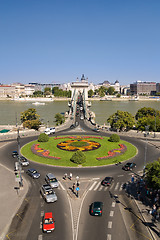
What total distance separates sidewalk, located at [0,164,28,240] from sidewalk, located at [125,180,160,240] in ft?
44.2

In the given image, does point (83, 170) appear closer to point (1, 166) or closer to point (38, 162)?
Result: point (38, 162)

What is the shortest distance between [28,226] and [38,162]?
17.6m

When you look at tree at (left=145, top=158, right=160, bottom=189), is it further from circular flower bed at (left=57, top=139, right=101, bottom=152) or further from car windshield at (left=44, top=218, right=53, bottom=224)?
circular flower bed at (left=57, top=139, right=101, bottom=152)

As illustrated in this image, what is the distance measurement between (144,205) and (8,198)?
16.2m

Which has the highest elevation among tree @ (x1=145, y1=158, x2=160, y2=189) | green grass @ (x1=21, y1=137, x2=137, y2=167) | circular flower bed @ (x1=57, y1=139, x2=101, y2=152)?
tree @ (x1=145, y1=158, x2=160, y2=189)

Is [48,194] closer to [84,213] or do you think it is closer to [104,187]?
[84,213]

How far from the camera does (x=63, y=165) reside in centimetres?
3472

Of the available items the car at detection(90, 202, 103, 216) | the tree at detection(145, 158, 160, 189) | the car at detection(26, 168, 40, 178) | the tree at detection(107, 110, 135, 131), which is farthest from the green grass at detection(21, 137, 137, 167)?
the car at detection(90, 202, 103, 216)

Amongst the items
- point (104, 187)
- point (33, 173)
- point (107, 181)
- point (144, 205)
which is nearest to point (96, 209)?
point (144, 205)

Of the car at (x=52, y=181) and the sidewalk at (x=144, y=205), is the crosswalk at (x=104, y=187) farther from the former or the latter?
the car at (x=52, y=181)

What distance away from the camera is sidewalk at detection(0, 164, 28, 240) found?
19.8 m

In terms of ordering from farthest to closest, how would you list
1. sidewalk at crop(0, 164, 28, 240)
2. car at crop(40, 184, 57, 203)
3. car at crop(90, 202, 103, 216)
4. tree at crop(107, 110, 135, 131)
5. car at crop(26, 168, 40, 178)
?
1. tree at crop(107, 110, 135, 131)
2. car at crop(26, 168, 40, 178)
3. car at crop(40, 184, 57, 203)
4. car at crop(90, 202, 103, 216)
5. sidewalk at crop(0, 164, 28, 240)

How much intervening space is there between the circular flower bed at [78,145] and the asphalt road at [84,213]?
11.8m

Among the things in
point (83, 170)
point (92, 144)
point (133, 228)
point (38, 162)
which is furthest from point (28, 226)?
point (92, 144)
